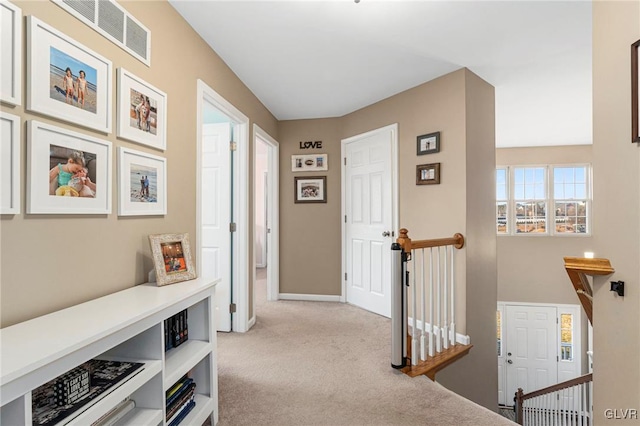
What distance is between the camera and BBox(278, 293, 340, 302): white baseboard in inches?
170

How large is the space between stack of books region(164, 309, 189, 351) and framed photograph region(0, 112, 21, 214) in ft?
2.77

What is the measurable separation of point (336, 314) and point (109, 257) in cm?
→ 274

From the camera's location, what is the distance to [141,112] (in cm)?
169

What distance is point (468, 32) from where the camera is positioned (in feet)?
7.71

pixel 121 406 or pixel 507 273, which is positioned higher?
pixel 121 406

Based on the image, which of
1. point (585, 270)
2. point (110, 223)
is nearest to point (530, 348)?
point (585, 270)

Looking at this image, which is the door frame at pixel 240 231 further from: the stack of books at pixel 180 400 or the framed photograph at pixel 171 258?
the stack of books at pixel 180 400

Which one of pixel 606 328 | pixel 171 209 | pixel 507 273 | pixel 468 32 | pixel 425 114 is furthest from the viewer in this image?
pixel 507 273

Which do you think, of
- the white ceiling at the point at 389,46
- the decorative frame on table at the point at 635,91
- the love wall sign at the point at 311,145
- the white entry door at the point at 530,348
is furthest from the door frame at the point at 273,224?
the white entry door at the point at 530,348

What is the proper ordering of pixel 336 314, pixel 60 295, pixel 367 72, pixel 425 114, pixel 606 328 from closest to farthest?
pixel 60 295 < pixel 606 328 < pixel 367 72 < pixel 425 114 < pixel 336 314

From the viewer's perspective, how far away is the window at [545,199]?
6.53 metres

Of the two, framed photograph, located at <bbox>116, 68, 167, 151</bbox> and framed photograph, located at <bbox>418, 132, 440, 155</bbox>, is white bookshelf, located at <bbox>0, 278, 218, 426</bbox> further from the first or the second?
framed photograph, located at <bbox>418, 132, 440, 155</bbox>

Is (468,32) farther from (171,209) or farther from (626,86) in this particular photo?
(171,209)

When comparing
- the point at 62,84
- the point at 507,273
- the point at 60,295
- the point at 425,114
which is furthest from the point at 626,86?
the point at 507,273
